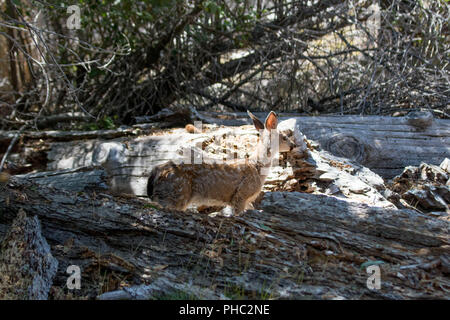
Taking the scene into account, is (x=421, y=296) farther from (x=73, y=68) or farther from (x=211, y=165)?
(x=73, y=68)

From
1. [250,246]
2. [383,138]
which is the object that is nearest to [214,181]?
[250,246]

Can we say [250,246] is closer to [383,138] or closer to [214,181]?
[214,181]

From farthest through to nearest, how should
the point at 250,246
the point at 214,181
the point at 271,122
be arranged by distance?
the point at 271,122 < the point at 214,181 < the point at 250,246

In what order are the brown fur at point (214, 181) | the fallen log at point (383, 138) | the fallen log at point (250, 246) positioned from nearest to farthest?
the fallen log at point (250, 246)
the brown fur at point (214, 181)
the fallen log at point (383, 138)

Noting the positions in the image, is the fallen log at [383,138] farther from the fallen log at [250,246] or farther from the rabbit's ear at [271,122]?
the fallen log at [250,246]

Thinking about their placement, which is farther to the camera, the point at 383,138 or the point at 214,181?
the point at 383,138

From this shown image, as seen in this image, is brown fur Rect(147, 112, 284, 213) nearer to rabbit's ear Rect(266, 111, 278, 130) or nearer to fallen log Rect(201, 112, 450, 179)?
rabbit's ear Rect(266, 111, 278, 130)

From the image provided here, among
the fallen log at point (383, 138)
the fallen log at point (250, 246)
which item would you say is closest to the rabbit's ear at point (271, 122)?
the fallen log at point (383, 138)

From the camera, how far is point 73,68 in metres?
11.2

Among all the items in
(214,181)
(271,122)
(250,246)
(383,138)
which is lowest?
(250,246)

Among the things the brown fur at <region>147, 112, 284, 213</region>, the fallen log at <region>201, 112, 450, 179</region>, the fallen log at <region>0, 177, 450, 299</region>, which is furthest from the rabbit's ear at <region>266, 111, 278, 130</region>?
the fallen log at <region>0, 177, 450, 299</region>

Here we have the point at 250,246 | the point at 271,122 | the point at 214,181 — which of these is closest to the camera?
the point at 250,246

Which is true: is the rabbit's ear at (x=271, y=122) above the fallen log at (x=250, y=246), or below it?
above

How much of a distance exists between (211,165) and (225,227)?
1.75m
